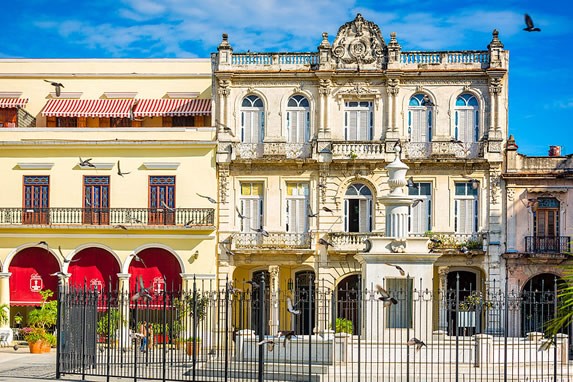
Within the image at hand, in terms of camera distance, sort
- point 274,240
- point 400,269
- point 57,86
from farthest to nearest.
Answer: point 57,86, point 274,240, point 400,269

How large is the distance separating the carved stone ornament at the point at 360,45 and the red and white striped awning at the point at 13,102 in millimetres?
12088

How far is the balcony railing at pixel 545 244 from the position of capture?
3709 cm

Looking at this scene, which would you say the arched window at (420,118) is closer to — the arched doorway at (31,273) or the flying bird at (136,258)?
the flying bird at (136,258)

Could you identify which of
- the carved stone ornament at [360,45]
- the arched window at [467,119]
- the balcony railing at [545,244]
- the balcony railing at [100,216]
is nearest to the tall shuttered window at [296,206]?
the balcony railing at [100,216]

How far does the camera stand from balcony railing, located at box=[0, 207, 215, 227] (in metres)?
37.8

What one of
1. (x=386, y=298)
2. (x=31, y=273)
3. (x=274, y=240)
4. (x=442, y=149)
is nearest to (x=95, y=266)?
(x=31, y=273)

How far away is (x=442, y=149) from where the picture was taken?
37.7 meters

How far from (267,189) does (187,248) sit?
3.62m

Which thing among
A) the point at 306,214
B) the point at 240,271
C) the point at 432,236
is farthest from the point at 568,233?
the point at 240,271

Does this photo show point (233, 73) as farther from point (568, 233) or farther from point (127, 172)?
point (568, 233)

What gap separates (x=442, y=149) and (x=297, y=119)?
17.8 feet

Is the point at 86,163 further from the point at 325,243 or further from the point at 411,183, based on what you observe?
the point at 411,183

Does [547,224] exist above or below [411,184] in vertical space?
below

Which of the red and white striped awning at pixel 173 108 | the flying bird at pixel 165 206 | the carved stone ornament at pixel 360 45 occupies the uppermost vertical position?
the carved stone ornament at pixel 360 45
